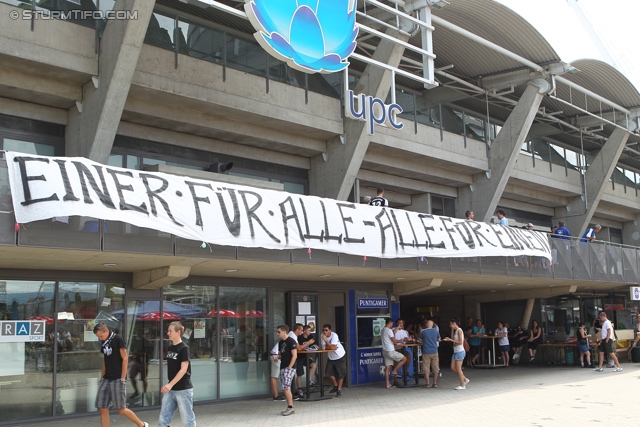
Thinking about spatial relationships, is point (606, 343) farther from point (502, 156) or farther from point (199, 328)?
point (199, 328)

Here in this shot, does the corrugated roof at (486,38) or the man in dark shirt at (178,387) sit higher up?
the corrugated roof at (486,38)

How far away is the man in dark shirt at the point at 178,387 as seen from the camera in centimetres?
979

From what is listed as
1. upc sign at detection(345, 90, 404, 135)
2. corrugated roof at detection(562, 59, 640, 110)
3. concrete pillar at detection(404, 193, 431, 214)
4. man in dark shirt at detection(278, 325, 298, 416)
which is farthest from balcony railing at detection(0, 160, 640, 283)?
corrugated roof at detection(562, 59, 640, 110)

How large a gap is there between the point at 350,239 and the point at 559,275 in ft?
35.2

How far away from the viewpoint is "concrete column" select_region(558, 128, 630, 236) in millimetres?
32009

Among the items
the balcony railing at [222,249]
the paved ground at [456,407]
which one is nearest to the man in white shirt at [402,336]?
the paved ground at [456,407]

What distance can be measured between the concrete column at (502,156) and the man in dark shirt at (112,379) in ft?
59.2

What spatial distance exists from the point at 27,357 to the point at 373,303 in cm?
1038

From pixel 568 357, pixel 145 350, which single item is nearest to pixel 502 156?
pixel 568 357

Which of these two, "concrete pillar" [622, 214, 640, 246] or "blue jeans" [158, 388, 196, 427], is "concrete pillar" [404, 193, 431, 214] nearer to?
"blue jeans" [158, 388, 196, 427]

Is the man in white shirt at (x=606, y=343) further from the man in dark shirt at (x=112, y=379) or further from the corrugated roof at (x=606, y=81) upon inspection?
the man in dark shirt at (x=112, y=379)

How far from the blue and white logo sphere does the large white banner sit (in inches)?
128

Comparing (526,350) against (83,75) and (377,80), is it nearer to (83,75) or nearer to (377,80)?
(377,80)

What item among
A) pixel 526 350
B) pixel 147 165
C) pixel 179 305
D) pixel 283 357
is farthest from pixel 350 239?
pixel 526 350
